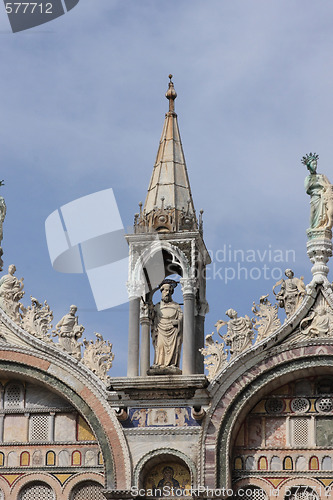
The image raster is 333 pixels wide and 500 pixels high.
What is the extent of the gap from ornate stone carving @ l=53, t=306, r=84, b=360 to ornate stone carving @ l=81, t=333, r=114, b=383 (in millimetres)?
219

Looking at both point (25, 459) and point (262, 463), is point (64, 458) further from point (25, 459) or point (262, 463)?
point (262, 463)

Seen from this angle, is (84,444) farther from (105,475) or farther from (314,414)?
(314,414)

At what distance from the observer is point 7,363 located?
24234mm

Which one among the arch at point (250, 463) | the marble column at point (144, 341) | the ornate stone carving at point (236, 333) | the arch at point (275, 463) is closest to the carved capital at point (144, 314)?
the marble column at point (144, 341)

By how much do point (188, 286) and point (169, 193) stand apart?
1825 mm

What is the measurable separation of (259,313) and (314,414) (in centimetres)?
195

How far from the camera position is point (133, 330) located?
2411cm

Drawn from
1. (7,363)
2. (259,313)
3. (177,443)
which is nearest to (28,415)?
(7,363)

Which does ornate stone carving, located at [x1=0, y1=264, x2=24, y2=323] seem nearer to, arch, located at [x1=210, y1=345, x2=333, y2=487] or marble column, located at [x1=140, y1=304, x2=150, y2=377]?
marble column, located at [x1=140, y1=304, x2=150, y2=377]

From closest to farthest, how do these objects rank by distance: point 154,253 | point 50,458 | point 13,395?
point 50,458, point 13,395, point 154,253

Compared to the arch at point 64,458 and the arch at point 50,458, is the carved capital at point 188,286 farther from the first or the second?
the arch at point 50,458

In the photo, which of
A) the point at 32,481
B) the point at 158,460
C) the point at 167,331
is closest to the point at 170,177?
the point at 167,331

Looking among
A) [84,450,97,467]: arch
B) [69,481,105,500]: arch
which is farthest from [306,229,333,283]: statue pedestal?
[69,481,105,500]: arch

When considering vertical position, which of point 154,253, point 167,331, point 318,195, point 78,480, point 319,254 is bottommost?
point 78,480
